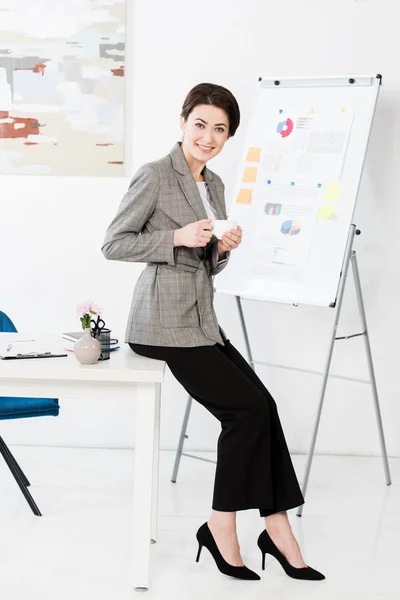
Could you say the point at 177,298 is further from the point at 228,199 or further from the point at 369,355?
the point at 228,199

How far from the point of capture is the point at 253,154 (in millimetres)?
3467

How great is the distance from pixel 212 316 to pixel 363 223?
1.55 m

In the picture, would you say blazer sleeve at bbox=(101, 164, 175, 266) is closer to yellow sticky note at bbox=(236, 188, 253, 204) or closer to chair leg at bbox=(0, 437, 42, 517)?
chair leg at bbox=(0, 437, 42, 517)

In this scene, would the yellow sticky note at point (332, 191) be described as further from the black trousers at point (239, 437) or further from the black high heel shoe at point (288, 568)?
the black high heel shoe at point (288, 568)

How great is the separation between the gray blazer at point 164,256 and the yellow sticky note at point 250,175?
95 cm

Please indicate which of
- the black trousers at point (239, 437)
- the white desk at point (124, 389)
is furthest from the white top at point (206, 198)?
the white desk at point (124, 389)

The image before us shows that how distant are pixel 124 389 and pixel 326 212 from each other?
1400mm

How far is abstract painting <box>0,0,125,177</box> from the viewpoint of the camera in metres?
3.68

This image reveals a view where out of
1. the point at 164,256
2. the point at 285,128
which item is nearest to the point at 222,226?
the point at 164,256

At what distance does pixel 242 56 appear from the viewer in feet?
12.2

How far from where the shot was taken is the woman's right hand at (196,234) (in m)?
2.34

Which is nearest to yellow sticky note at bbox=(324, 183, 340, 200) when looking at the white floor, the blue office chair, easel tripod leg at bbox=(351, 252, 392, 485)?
easel tripod leg at bbox=(351, 252, 392, 485)

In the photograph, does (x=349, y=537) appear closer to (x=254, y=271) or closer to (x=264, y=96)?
(x=254, y=271)

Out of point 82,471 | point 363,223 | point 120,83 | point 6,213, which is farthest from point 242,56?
point 82,471
